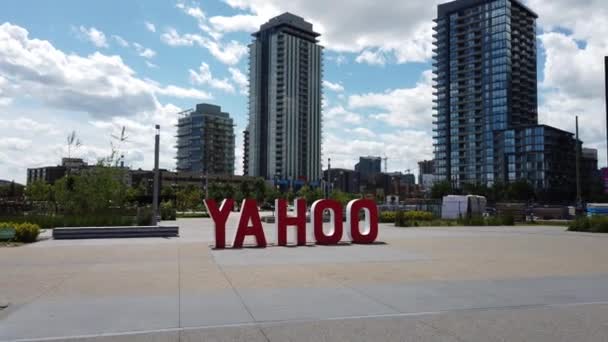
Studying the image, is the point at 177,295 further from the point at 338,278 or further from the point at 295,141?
the point at 295,141

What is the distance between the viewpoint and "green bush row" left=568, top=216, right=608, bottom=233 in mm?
31164

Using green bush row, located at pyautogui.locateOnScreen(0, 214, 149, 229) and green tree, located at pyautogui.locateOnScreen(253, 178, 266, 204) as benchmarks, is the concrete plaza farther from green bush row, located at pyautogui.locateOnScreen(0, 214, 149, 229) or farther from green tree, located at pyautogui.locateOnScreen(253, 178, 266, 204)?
green tree, located at pyautogui.locateOnScreen(253, 178, 266, 204)

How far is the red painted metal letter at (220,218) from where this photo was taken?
2003 centimetres

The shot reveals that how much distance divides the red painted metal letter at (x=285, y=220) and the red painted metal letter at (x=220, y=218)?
2.08m

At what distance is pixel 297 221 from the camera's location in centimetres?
2184

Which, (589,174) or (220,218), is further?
(589,174)

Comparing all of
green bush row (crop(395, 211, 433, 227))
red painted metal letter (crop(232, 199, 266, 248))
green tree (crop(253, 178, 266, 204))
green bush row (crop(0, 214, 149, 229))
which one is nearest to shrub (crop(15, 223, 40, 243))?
green bush row (crop(0, 214, 149, 229))

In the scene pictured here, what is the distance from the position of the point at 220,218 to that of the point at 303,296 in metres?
10.7

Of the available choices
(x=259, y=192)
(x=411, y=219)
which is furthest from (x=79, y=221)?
(x=259, y=192)

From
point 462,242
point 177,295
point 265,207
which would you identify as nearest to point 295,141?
point 265,207

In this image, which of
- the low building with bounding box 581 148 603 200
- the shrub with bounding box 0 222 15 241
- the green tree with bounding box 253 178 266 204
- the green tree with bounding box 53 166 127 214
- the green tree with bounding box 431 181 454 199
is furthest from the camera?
the low building with bounding box 581 148 603 200

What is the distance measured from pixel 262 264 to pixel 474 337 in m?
8.73

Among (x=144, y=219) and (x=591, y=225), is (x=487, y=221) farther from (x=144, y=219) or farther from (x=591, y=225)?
(x=144, y=219)

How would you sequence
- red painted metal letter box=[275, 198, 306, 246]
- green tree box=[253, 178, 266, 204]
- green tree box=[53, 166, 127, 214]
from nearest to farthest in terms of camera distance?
red painted metal letter box=[275, 198, 306, 246] → green tree box=[53, 166, 127, 214] → green tree box=[253, 178, 266, 204]
